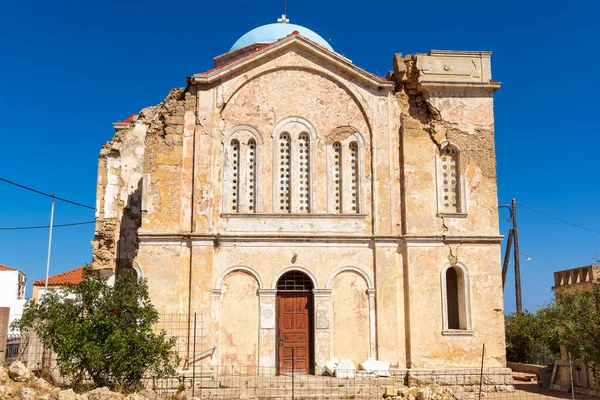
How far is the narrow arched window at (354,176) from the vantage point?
18.6 m

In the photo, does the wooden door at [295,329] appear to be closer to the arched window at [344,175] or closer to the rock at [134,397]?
the arched window at [344,175]

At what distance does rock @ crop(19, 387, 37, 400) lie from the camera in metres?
11.8

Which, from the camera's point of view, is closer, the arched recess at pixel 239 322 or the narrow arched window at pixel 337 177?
the arched recess at pixel 239 322

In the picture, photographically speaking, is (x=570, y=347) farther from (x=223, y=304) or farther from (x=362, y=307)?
(x=223, y=304)

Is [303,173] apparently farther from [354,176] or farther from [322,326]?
[322,326]

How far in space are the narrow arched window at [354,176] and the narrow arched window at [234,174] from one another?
3.43m

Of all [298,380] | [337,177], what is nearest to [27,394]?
[298,380]

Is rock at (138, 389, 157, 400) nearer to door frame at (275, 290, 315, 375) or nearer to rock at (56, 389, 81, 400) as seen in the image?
rock at (56, 389, 81, 400)

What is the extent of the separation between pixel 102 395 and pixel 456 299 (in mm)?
11122

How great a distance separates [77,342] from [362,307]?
801 centimetres

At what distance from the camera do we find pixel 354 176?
61.8 ft

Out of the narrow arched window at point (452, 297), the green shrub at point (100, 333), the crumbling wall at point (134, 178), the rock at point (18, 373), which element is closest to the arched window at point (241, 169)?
the crumbling wall at point (134, 178)

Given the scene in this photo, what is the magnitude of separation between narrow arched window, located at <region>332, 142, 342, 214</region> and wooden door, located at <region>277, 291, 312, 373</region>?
2.77m

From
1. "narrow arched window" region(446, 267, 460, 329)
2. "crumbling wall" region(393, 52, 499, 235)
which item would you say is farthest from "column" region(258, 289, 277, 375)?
"narrow arched window" region(446, 267, 460, 329)
